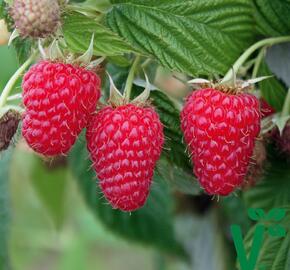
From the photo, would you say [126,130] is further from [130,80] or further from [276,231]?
[276,231]

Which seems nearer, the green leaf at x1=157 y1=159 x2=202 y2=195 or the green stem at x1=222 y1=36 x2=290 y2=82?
the green stem at x1=222 y1=36 x2=290 y2=82

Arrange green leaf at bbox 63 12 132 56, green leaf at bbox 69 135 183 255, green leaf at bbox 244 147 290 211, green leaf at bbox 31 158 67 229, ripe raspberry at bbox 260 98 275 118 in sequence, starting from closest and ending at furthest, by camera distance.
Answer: green leaf at bbox 63 12 132 56 → ripe raspberry at bbox 260 98 275 118 → green leaf at bbox 244 147 290 211 → green leaf at bbox 69 135 183 255 → green leaf at bbox 31 158 67 229

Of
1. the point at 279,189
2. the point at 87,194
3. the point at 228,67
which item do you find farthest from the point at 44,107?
the point at 87,194

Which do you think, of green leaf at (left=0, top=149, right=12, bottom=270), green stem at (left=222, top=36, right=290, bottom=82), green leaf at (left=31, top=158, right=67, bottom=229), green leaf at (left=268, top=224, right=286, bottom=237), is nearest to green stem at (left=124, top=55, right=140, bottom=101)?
green stem at (left=222, top=36, right=290, bottom=82)

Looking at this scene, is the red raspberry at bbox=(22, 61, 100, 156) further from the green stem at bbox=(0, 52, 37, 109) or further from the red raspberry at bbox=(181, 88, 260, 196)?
the red raspberry at bbox=(181, 88, 260, 196)

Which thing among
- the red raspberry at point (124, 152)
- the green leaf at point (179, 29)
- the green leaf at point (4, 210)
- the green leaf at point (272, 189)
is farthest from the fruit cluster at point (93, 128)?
the green leaf at point (4, 210)

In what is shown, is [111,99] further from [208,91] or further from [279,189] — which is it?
[279,189]

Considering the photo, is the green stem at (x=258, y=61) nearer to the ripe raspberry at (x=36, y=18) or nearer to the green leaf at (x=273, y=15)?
the green leaf at (x=273, y=15)
